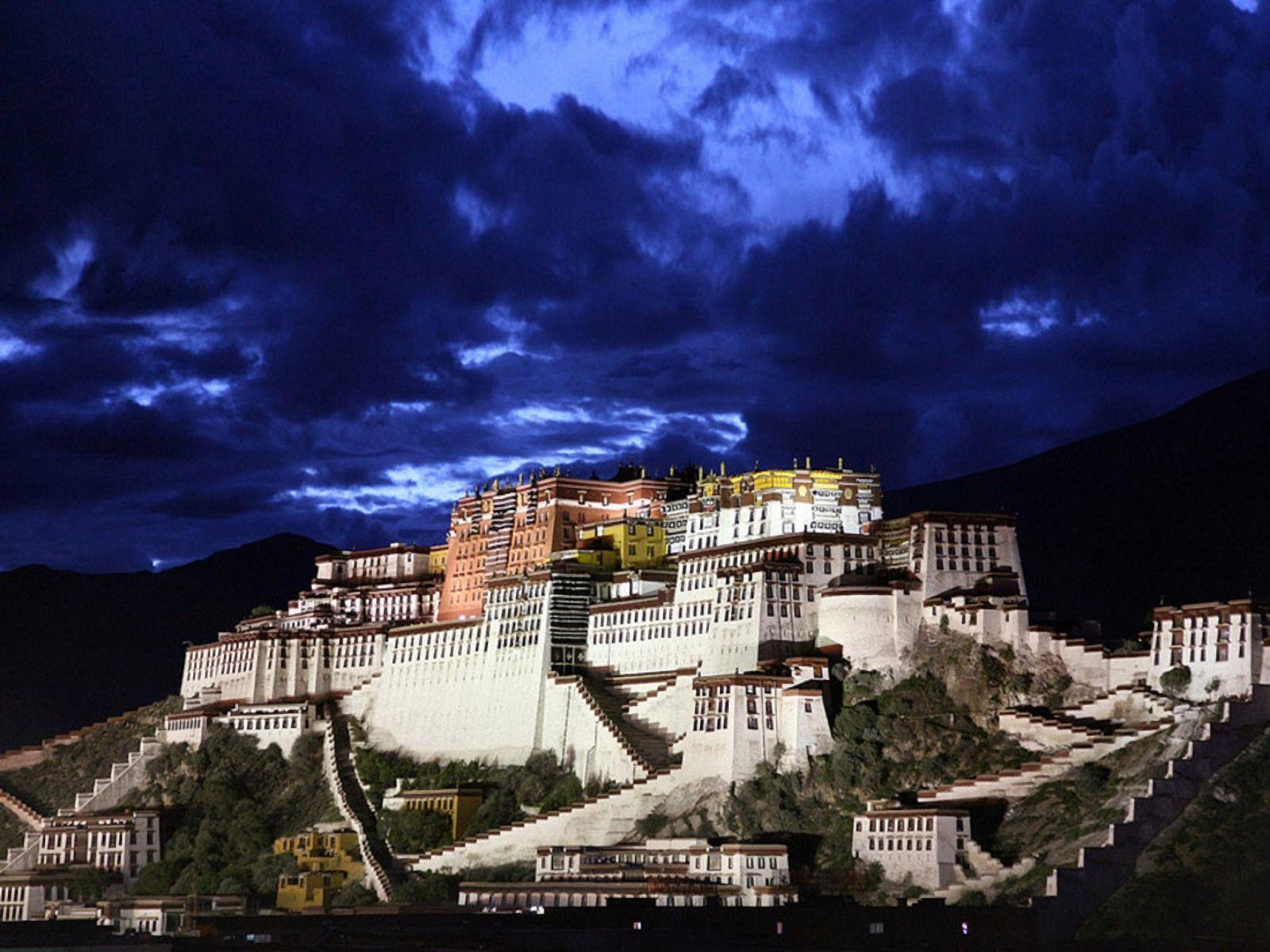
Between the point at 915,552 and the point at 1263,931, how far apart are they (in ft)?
94.2

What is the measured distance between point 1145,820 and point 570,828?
27489 mm

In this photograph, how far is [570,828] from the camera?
97.8m

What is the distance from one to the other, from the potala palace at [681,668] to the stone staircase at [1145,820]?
0.10 meters

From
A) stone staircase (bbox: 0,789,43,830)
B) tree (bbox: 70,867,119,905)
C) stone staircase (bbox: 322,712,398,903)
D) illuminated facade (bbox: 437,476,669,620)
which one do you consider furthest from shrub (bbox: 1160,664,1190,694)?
stone staircase (bbox: 0,789,43,830)

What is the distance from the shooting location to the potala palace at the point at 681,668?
8538 cm

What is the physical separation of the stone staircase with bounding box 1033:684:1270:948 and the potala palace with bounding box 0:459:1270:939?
10 centimetres

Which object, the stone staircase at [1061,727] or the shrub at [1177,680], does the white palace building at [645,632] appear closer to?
the shrub at [1177,680]

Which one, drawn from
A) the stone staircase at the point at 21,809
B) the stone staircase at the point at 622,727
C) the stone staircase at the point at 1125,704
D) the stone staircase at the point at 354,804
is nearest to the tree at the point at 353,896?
the stone staircase at the point at 354,804

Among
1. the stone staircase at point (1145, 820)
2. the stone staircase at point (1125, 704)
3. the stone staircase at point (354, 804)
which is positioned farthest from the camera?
the stone staircase at point (354, 804)

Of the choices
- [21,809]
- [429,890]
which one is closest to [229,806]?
[21,809]

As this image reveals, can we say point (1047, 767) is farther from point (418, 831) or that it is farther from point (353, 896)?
point (353, 896)

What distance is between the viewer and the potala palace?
85375mm

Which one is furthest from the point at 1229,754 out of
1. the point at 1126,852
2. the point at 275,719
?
the point at 275,719

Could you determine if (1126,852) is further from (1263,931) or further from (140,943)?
(140,943)
